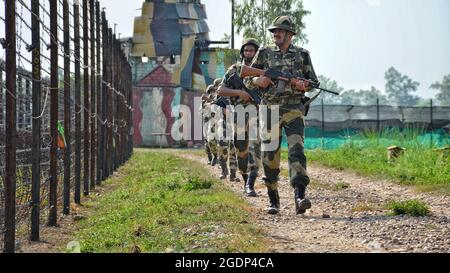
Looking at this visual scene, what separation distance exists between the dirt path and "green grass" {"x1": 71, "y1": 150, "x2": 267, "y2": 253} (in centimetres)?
32

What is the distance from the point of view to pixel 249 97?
42.9 ft

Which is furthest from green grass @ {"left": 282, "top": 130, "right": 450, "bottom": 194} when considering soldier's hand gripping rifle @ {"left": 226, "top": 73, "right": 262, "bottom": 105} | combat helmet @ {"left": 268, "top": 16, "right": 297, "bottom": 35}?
combat helmet @ {"left": 268, "top": 16, "right": 297, "bottom": 35}

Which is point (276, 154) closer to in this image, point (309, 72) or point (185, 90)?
point (309, 72)

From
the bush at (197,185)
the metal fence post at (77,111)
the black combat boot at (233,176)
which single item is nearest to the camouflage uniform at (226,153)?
the black combat boot at (233,176)

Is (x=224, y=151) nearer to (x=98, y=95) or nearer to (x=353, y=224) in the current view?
(x=98, y=95)

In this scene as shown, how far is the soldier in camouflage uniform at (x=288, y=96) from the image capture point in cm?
1016

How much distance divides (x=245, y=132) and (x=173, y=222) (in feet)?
15.9

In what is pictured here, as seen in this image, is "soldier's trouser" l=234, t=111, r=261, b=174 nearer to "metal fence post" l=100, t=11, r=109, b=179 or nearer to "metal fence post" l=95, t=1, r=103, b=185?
"metal fence post" l=95, t=1, r=103, b=185

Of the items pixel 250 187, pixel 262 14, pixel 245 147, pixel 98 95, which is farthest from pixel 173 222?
pixel 262 14

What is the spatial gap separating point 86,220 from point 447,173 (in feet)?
22.4

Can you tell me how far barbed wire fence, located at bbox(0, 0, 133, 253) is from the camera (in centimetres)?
781

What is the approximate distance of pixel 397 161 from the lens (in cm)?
1906

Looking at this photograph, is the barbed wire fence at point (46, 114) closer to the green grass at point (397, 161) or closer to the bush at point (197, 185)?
the bush at point (197, 185)

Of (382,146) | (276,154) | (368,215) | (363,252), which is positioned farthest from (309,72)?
(382,146)
